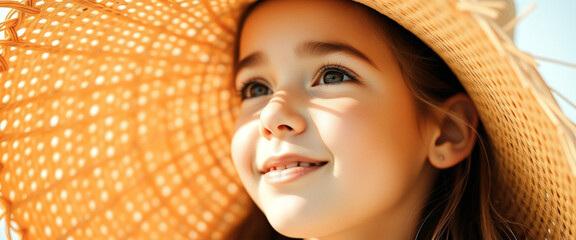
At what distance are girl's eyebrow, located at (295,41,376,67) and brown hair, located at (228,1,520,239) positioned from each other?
54mm

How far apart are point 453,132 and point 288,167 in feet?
0.95

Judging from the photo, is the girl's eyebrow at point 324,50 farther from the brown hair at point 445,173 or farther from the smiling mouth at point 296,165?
the smiling mouth at point 296,165

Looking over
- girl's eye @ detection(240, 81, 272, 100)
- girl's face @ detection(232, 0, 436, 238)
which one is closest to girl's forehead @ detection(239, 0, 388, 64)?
girl's face @ detection(232, 0, 436, 238)

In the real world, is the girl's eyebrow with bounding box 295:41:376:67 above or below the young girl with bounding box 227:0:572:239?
above

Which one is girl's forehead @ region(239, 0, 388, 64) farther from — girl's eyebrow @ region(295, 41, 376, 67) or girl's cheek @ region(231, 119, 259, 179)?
girl's cheek @ region(231, 119, 259, 179)

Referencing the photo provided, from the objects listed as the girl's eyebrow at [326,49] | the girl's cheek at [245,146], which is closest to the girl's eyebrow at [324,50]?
the girl's eyebrow at [326,49]

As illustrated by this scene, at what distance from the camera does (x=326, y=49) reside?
94 centimetres

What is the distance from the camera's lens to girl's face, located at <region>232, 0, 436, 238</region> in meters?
0.88

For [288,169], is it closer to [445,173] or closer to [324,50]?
[324,50]

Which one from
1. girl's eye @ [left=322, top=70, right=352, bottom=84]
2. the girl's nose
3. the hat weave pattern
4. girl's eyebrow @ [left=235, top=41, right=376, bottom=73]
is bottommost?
the hat weave pattern

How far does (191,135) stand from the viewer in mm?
1200

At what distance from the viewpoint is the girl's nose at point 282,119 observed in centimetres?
89

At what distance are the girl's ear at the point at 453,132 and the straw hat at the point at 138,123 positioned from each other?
36 millimetres

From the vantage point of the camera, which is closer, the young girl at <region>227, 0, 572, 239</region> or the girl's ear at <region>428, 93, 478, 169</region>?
the young girl at <region>227, 0, 572, 239</region>
